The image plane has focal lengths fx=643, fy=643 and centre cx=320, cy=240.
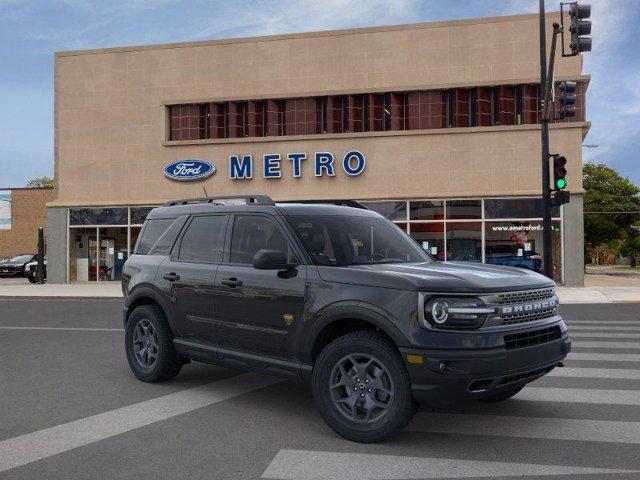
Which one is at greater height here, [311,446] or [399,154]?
[399,154]

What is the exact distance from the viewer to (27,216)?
45.9 m

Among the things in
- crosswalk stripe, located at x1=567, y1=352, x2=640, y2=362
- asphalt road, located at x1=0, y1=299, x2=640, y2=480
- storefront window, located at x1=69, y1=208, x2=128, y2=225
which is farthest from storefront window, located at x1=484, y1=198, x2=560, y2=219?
asphalt road, located at x1=0, y1=299, x2=640, y2=480

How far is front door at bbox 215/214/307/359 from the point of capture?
5312 mm

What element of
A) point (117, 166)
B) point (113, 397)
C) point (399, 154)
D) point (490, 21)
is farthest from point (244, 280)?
point (117, 166)

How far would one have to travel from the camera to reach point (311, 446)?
470cm

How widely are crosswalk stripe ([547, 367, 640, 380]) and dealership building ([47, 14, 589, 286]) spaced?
56.3ft

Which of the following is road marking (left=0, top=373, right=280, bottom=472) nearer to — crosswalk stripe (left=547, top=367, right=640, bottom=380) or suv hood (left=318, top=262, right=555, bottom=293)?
suv hood (left=318, top=262, right=555, bottom=293)

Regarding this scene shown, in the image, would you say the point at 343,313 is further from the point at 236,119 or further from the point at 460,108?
the point at 236,119

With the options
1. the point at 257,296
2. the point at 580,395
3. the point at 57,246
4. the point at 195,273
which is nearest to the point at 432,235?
the point at 57,246

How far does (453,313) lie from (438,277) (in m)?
0.32

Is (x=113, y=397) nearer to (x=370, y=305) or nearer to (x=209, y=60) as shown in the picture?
(x=370, y=305)

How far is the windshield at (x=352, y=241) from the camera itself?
18.0 feet

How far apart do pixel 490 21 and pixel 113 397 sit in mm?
23377

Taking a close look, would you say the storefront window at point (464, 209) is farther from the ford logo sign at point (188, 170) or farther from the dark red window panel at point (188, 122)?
the dark red window panel at point (188, 122)
